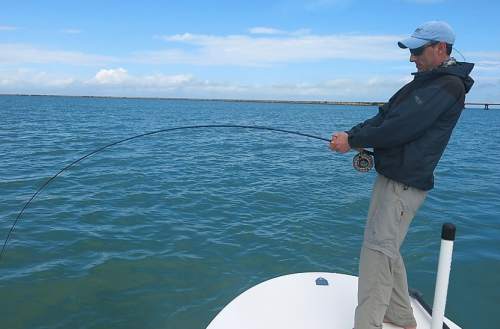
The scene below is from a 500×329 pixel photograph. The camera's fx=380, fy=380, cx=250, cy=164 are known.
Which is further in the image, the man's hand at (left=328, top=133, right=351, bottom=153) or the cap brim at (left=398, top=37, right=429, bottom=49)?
the man's hand at (left=328, top=133, right=351, bottom=153)

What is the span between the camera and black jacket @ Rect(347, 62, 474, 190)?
242cm

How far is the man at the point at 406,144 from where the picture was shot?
2445 millimetres

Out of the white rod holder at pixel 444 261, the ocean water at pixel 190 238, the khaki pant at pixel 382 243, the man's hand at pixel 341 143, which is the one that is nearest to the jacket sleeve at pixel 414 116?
the man's hand at pixel 341 143

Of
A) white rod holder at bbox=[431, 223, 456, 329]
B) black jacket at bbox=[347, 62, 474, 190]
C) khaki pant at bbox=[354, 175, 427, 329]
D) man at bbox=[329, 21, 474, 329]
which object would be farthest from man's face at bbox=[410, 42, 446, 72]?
white rod holder at bbox=[431, 223, 456, 329]

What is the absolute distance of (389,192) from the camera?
8.75 feet

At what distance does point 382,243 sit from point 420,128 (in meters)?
0.84

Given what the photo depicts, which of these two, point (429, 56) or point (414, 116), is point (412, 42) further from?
point (414, 116)

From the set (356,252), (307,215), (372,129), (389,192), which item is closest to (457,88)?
(372,129)

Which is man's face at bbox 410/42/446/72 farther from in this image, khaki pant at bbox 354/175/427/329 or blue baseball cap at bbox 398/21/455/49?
khaki pant at bbox 354/175/427/329

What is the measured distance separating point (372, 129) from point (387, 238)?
2.53 ft

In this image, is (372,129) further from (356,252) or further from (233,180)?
(233,180)

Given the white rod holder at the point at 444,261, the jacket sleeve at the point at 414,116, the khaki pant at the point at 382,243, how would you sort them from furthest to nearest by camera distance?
the khaki pant at the point at 382,243 → the jacket sleeve at the point at 414,116 → the white rod holder at the point at 444,261

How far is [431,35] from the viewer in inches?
100.0

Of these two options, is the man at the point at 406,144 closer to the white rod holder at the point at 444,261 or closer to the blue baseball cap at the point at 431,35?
the blue baseball cap at the point at 431,35
